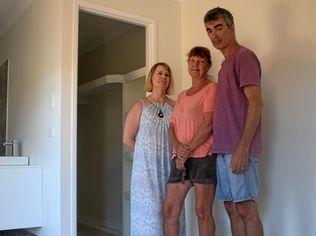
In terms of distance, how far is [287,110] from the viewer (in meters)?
2.44

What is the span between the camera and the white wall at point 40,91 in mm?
2816

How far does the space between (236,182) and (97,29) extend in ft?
9.64

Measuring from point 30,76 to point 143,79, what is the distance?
3.38 feet

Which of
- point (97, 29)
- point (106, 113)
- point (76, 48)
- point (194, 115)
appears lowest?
point (194, 115)

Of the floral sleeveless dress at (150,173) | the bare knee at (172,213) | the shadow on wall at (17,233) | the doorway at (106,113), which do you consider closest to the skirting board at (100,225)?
the doorway at (106,113)

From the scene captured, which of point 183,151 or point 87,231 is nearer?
point 183,151

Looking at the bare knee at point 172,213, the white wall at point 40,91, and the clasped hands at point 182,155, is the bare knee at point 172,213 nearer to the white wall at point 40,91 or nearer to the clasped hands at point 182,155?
the clasped hands at point 182,155

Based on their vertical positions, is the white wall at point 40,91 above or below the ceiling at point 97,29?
below

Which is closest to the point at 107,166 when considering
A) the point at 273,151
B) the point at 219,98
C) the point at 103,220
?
the point at 103,220

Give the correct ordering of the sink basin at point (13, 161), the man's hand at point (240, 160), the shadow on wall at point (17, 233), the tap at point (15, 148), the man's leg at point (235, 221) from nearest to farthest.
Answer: the man's hand at point (240, 160), the man's leg at point (235, 221), the sink basin at point (13, 161), the shadow on wall at point (17, 233), the tap at point (15, 148)

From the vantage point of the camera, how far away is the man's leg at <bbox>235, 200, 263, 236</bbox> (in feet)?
5.79

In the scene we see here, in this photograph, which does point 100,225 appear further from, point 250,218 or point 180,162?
point 250,218

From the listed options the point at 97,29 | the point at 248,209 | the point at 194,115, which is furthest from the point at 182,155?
the point at 97,29

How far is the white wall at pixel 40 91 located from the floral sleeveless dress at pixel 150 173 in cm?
69
